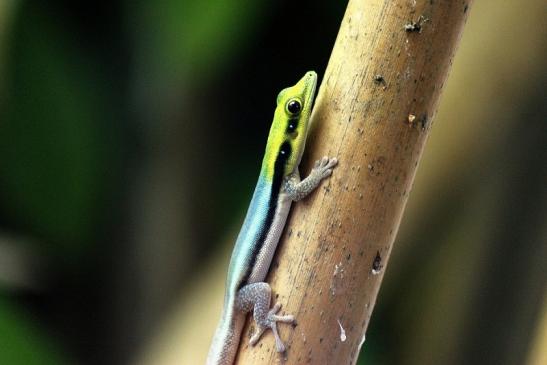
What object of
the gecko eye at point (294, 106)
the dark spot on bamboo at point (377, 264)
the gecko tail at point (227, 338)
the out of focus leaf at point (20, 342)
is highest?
the gecko eye at point (294, 106)

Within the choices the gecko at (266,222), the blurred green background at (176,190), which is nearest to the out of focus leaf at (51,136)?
the blurred green background at (176,190)

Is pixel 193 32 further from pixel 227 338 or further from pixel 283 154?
pixel 227 338

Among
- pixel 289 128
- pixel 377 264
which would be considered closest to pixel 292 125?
pixel 289 128

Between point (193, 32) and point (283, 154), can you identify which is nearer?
point (283, 154)

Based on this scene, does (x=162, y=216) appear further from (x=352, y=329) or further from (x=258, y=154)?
(x=352, y=329)

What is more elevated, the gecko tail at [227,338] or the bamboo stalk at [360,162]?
the bamboo stalk at [360,162]

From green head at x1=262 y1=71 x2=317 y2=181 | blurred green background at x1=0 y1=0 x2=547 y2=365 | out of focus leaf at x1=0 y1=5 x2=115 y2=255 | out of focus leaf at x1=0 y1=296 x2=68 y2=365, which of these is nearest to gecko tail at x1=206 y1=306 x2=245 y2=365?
green head at x1=262 y1=71 x2=317 y2=181

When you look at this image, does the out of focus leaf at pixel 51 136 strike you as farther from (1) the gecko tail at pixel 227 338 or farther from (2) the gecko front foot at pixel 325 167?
(2) the gecko front foot at pixel 325 167
